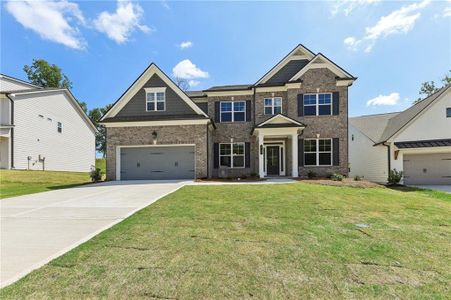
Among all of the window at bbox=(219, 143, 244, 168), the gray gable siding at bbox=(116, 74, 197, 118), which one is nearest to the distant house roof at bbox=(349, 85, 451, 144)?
the window at bbox=(219, 143, 244, 168)

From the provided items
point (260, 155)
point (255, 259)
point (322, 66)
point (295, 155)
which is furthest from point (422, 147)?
point (255, 259)

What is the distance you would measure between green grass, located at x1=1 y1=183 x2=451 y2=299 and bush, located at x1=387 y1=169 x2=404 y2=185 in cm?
953

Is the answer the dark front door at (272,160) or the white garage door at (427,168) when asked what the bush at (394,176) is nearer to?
the white garage door at (427,168)

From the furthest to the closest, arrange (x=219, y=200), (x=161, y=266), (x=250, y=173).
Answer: (x=250, y=173) < (x=219, y=200) < (x=161, y=266)

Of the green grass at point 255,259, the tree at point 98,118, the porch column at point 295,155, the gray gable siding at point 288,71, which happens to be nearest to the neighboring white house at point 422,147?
the porch column at point 295,155

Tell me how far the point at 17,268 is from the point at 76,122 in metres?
26.1

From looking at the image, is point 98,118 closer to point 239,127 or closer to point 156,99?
point 156,99

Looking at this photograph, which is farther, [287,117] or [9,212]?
[287,117]

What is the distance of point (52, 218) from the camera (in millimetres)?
6348

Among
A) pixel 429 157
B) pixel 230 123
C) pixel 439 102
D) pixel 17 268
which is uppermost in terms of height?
pixel 439 102

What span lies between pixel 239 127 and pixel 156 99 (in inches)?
248

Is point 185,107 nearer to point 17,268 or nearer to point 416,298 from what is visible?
point 17,268

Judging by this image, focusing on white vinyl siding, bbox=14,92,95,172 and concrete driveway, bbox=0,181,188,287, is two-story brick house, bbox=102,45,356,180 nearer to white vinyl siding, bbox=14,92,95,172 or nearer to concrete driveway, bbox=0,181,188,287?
concrete driveway, bbox=0,181,188,287

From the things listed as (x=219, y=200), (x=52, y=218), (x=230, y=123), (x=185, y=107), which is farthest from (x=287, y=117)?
(x=52, y=218)
